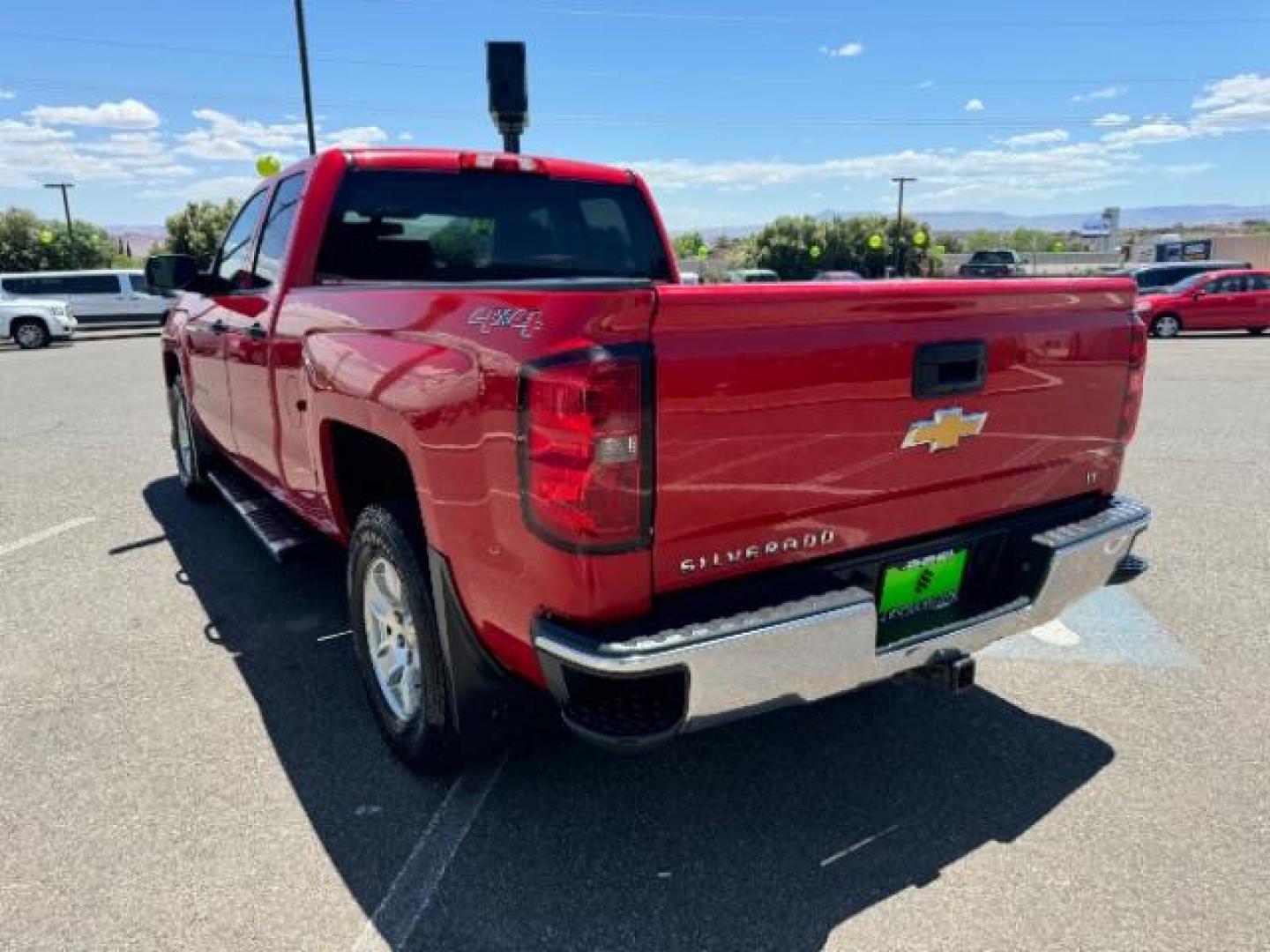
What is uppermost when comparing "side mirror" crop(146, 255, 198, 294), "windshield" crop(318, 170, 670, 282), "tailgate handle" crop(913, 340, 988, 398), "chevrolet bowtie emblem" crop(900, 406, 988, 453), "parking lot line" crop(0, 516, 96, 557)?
"windshield" crop(318, 170, 670, 282)


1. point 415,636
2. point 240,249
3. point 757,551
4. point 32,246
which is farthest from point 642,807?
point 32,246

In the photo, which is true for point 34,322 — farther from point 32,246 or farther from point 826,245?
point 826,245

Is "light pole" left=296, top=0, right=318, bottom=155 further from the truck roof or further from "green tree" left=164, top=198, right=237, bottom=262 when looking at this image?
"green tree" left=164, top=198, right=237, bottom=262

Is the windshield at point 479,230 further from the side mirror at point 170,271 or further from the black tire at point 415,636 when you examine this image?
the side mirror at point 170,271

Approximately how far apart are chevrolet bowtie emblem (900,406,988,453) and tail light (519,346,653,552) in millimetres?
822

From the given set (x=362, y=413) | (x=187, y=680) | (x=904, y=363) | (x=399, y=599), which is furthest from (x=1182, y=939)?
(x=187, y=680)

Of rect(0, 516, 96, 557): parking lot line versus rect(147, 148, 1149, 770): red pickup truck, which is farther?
rect(0, 516, 96, 557): parking lot line

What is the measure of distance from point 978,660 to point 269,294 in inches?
128

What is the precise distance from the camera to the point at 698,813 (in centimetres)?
272

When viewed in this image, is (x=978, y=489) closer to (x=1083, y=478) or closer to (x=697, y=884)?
(x=1083, y=478)

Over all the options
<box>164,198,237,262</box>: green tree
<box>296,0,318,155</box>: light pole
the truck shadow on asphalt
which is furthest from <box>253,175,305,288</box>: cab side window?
<box>164,198,237,262</box>: green tree

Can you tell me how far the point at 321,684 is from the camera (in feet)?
11.8

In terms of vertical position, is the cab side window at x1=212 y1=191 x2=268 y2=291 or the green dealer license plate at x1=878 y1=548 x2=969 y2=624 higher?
the cab side window at x1=212 y1=191 x2=268 y2=291

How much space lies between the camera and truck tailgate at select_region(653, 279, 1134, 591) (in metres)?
2.07
